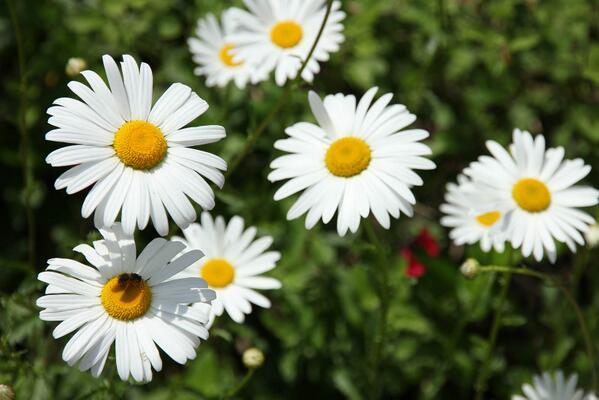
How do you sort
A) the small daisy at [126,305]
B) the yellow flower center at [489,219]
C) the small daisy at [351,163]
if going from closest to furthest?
the small daisy at [126,305] → the small daisy at [351,163] → the yellow flower center at [489,219]

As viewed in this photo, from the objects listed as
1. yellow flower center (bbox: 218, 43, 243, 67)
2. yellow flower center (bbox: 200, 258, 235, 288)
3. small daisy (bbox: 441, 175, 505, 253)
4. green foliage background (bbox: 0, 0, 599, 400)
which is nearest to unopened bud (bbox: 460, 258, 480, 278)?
small daisy (bbox: 441, 175, 505, 253)

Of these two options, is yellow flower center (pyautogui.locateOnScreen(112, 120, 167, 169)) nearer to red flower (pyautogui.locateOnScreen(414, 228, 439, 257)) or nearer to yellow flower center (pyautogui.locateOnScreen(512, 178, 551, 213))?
yellow flower center (pyautogui.locateOnScreen(512, 178, 551, 213))

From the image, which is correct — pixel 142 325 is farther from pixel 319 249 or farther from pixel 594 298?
pixel 594 298

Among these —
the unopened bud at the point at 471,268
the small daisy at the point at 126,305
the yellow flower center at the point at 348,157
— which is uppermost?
the yellow flower center at the point at 348,157

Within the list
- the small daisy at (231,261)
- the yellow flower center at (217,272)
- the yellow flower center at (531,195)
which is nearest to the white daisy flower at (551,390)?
the yellow flower center at (531,195)

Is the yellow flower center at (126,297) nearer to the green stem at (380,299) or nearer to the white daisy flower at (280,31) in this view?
the green stem at (380,299)
